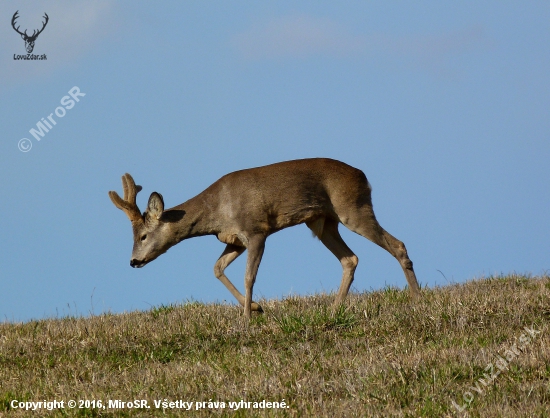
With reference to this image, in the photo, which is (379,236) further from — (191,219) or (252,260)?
(191,219)

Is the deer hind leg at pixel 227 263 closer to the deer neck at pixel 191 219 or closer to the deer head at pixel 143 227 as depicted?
the deer neck at pixel 191 219

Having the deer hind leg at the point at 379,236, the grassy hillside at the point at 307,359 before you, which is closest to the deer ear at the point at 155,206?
the grassy hillside at the point at 307,359

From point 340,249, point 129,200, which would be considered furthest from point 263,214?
point 129,200

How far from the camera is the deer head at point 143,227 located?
1208 centimetres

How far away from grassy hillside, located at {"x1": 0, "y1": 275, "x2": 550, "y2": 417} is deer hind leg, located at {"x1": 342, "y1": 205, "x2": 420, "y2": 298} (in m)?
0.32

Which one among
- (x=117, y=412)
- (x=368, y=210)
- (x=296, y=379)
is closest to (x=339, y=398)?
(x=296, y=379)

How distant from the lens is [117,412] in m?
7.09

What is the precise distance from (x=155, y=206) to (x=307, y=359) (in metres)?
4.64

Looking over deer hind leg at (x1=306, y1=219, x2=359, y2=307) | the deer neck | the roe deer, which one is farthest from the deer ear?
deer hind leg at (x1=306, y1=219, x2=359, y2=307)

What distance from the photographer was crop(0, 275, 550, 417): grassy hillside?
6.77m

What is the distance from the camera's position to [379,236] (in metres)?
11.9

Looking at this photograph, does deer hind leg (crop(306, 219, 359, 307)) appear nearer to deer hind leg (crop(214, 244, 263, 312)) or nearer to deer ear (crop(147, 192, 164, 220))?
deer hind leg (crop(214, 244, 263, 312))

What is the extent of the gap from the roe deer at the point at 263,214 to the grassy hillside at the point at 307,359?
2.56ft

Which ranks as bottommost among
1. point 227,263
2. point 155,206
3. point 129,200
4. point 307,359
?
point 307,359
